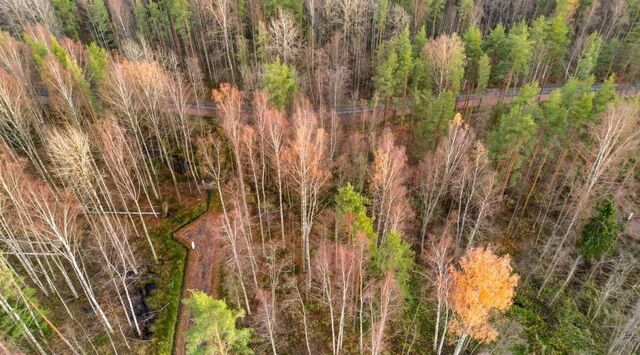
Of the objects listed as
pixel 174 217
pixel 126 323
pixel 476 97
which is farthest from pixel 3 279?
pixel 476 97

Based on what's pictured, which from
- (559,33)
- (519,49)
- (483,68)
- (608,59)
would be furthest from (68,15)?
(608,59)

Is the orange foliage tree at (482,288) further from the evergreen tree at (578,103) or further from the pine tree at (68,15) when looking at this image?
the pine tree at (68,15)

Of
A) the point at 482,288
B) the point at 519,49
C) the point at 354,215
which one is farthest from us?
the point at 519,49

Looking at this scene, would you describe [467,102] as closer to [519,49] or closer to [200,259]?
[519,49]

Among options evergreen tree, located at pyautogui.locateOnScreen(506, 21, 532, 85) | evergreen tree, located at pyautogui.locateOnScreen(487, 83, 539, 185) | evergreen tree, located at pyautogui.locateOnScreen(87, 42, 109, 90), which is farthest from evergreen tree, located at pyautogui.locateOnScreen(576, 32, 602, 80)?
evergreen tree, located at pyautogui.locateOnScreen(87, 42, 109, 90)

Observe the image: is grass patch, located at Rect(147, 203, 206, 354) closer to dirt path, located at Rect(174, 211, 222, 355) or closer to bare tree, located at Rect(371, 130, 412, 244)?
dirt path, located at Rect(174, 211, 222, 355)
